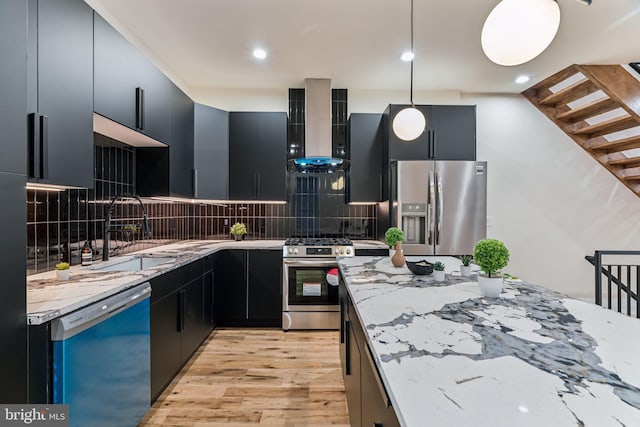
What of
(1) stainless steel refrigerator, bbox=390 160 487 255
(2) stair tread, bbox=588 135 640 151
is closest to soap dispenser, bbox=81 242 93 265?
(1) stainless steel refrigerator, bbox=390 160 487 255

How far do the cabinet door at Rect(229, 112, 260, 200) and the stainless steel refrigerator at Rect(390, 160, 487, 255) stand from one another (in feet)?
5.38

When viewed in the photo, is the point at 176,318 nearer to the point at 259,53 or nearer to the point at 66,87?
the point at 66,87

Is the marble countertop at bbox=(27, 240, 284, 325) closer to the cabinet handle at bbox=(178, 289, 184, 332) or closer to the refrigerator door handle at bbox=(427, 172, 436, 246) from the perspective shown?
the cabinet handle at bbox=(178, 289, 184, 332)

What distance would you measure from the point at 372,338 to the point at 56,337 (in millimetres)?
1193

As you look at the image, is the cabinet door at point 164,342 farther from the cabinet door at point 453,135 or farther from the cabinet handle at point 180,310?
the cabinet door at point 453,135

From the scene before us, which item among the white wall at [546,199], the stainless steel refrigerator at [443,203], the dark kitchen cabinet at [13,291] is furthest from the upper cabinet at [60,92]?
the white wall at [546,199]

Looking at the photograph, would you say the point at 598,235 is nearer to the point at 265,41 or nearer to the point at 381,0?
the point at 381,0

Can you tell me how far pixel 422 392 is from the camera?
63 cm

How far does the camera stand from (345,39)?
2.80m

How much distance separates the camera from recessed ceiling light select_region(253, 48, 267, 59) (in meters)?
3.01

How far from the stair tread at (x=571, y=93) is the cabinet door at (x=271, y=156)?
3185mm

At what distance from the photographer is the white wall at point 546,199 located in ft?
13.1

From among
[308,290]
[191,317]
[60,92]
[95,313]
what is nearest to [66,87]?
[60,92]

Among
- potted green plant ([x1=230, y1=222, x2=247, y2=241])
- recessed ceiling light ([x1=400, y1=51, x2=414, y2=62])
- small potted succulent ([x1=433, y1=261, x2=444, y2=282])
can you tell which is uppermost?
recessed ceiling light ([x1=400, y1=51, x2=414, y2=62])
